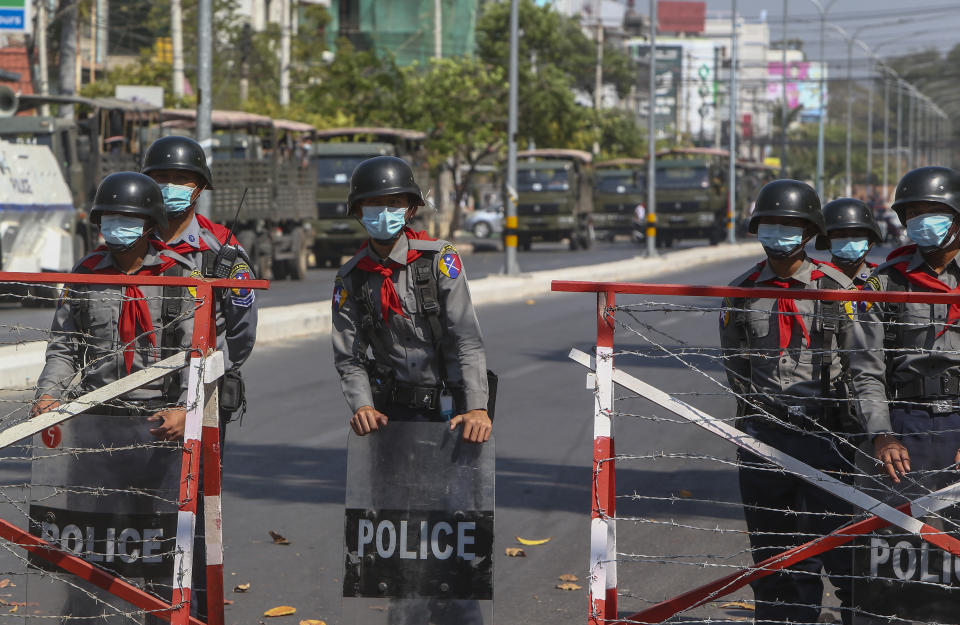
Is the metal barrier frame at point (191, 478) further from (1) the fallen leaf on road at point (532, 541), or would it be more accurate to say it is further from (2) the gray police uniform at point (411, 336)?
(1) the fallen leaf on road at point (532, 541)

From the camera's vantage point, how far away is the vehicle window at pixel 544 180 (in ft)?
139

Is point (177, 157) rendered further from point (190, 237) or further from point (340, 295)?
point (340, 295)

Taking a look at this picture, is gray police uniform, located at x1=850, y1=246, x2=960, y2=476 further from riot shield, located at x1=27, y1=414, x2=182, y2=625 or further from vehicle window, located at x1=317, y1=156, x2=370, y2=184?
vehicle window, located at x1=317, y1=156, x2=370, y2=184

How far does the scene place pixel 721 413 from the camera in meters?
10.9

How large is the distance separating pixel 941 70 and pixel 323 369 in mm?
126607

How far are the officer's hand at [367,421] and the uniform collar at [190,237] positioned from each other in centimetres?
86

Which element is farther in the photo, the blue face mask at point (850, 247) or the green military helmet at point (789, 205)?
the blue face mask at point (850, 247)

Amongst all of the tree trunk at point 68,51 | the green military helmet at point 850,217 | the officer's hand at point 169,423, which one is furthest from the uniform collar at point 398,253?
the tree trunk at point 68,51

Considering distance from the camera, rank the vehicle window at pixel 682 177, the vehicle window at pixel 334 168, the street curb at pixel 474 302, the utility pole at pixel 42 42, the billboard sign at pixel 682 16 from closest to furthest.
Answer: the street curb at pixel 474 302, the utility pole at pixel 42 42, the vehicle window at pixel 334 168, the vehicle window at pixel 682 177, the billboard sign at pixel 682 16

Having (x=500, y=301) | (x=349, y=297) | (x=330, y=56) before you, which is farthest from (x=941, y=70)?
(x=349, y=297)

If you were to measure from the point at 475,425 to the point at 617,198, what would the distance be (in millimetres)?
45242

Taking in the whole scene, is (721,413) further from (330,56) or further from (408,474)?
(330,56)

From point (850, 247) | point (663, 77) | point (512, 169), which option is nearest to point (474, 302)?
point (512, 169)

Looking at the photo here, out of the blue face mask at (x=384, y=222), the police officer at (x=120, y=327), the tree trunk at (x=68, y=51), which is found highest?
the tree trunk at (x=68, y=51)
